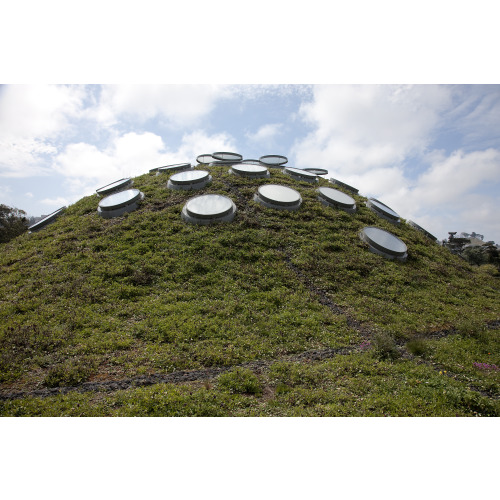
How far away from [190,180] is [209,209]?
195 inches

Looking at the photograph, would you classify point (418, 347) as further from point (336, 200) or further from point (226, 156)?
point (226, 156)

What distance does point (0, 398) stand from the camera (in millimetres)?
7922

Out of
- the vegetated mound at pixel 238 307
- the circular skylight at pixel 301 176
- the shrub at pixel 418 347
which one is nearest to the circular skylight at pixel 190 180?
the vegetated mound at pixel 238 307

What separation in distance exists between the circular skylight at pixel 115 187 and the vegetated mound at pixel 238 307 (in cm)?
278

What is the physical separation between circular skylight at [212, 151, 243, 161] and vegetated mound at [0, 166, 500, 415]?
354 inches

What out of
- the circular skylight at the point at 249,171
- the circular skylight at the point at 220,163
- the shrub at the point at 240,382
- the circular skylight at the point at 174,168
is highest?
the circular skylight at the point at 220,163

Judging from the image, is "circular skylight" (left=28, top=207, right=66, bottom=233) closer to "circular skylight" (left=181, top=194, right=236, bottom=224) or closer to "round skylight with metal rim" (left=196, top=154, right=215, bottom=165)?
"circular skylight" (left=181, top=194, right=236, bottom=224)

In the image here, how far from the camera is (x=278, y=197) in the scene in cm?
2256

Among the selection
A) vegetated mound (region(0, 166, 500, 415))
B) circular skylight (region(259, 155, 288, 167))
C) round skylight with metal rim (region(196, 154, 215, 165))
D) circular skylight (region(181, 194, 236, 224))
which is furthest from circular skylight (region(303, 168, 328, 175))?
circular skylight (region(181, 194, 236, 224))

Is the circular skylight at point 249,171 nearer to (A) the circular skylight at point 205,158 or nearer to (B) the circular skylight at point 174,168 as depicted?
(B) the circular skylight at point 174,168

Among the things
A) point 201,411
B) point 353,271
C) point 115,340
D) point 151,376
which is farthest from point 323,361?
point 353,271

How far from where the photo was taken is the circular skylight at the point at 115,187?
25844 mm

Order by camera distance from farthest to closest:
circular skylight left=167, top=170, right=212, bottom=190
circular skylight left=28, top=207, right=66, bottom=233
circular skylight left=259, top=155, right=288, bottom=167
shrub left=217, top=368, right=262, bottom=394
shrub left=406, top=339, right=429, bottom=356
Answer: circular skylight left=259, top=155, right=288, bottom=167 < circular skylight left=167, top=170, right=212, bottom=190 < circular skylight left=28, top=207, right=66, bottom=233 < shrub left=406, top=339, right=429, bottom=356 < shrub left=217, top=368, right=262, bottom=394

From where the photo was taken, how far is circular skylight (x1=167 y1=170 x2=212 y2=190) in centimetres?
2367
